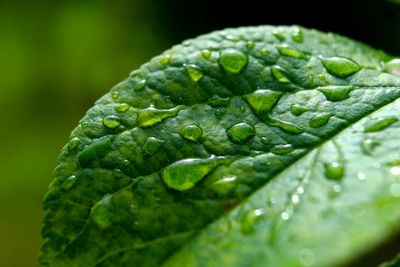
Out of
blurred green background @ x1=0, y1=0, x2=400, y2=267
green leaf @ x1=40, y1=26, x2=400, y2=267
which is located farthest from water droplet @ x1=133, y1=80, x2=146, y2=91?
blurred green background @ x1=0, y1=0, x2=400, y2=267

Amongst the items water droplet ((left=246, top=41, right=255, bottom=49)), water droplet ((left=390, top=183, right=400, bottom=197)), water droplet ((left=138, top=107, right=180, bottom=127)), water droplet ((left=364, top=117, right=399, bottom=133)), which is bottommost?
water droplet ((left=390, top=183, right=400, bottom=197))

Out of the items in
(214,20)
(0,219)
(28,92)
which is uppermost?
(214,20)

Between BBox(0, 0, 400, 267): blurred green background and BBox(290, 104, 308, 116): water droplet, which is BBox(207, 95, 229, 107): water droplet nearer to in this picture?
BBox(290, 104, 308, 116): water droplet

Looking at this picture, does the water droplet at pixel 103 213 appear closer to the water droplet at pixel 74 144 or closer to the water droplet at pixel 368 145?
the water droplet at pixel 74 144

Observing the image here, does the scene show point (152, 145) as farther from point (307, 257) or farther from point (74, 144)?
point (307, 257)

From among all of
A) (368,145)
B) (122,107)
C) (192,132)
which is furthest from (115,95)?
(368,145)

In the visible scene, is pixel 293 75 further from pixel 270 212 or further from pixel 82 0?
pixel 82 0

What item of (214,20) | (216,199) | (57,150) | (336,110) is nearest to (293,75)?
(336,110)
